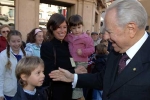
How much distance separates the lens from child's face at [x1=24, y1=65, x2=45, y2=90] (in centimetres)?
225

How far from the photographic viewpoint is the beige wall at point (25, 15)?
9.09 metres

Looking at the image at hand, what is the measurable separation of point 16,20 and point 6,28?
14.6 feet

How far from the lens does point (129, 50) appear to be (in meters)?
1.62

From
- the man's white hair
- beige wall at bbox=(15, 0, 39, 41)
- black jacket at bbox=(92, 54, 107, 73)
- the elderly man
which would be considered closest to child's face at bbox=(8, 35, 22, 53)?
black jacket at bbox=(92, 54, 107, 73)

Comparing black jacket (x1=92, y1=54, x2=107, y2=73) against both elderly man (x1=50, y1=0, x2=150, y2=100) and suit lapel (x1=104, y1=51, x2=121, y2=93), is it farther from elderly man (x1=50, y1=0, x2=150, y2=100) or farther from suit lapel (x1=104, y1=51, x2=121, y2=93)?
elderly man (x1=50, y1=0, x2=150, y2=100)

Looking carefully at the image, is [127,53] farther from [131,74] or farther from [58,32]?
[58,32]

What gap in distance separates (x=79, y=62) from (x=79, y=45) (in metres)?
0.27

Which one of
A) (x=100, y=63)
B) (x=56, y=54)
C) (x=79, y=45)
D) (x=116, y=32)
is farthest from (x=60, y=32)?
(x=100, y=63)

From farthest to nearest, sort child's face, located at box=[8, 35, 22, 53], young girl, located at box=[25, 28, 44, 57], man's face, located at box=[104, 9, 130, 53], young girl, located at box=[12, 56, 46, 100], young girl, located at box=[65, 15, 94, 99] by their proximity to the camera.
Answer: young girl, located at box=[25, 28, 44, 57] < child's face, located at box=[8, 35, 22, 53] < young girl, located at box=[65, 15, 94, 99] < young girl, located at box=[12, 56, 46, 100] < man's face, located at box=[104, 9, 130, 53]

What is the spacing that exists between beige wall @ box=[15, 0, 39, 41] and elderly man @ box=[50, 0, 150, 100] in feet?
26.1

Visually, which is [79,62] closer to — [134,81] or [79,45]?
[79,45]

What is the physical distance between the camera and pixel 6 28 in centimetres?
482

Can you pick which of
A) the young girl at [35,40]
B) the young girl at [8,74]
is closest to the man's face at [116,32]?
the young girl at [8,74]

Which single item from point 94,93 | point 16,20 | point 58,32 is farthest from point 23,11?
point 58,32
